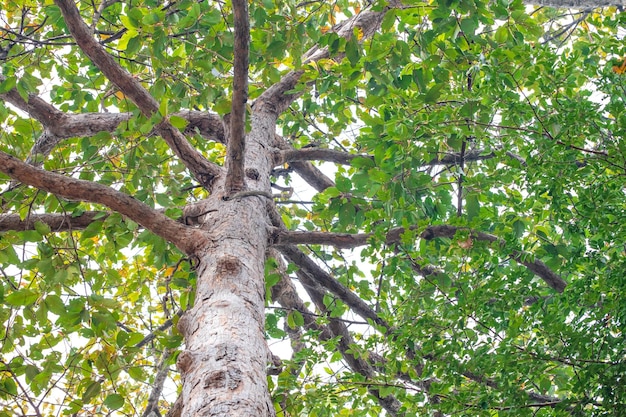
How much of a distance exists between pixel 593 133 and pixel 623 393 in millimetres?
1175

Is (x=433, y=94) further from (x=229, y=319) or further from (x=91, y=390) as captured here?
(x=91, y=390)

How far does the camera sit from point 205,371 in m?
1.93

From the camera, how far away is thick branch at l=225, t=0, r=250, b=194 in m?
2.60

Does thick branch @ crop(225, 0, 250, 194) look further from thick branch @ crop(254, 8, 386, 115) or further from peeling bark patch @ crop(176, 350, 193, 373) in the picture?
thick branch @ crop(254, 8, 386, 115)

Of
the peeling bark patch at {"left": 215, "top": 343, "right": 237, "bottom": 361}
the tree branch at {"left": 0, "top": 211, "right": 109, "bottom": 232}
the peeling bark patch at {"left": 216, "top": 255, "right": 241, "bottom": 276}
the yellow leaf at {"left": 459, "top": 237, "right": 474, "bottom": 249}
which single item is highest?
the tree branch at {"left": 0, "top": 211, "right": 109, "bottom": 232}

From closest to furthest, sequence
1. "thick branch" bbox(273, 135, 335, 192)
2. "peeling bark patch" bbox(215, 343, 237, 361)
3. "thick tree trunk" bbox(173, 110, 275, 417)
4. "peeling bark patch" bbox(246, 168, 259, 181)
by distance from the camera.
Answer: "thick tree trunk" bbox(173, 110, 275, 417) → "peeling bark patch" bbox(215, 343, 237, 361) → "peeling bark patch" bbox(246, 168, 259, 181) → "thick branch" bbox(273, 135, 335, 192)

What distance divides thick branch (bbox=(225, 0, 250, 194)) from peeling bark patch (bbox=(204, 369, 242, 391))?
1.45 m

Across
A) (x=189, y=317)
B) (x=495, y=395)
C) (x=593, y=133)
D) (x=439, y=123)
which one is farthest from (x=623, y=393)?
(x=189, y=317)

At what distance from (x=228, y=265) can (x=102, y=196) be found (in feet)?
2.74

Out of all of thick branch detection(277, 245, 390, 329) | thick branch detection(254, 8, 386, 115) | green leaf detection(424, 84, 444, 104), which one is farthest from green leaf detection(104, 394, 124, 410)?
thick branch detection(254, 8, 386, 115)

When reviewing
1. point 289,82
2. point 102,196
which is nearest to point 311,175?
point 289,82

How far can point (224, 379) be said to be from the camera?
1.86m

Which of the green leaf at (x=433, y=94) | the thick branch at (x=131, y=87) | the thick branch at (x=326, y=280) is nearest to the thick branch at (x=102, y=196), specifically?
the thick branch at (x=131, y=87)

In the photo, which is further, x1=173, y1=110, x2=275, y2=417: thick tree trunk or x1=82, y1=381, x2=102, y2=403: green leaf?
x1=82, y1=381, x2=102, y2=403: green leaf
